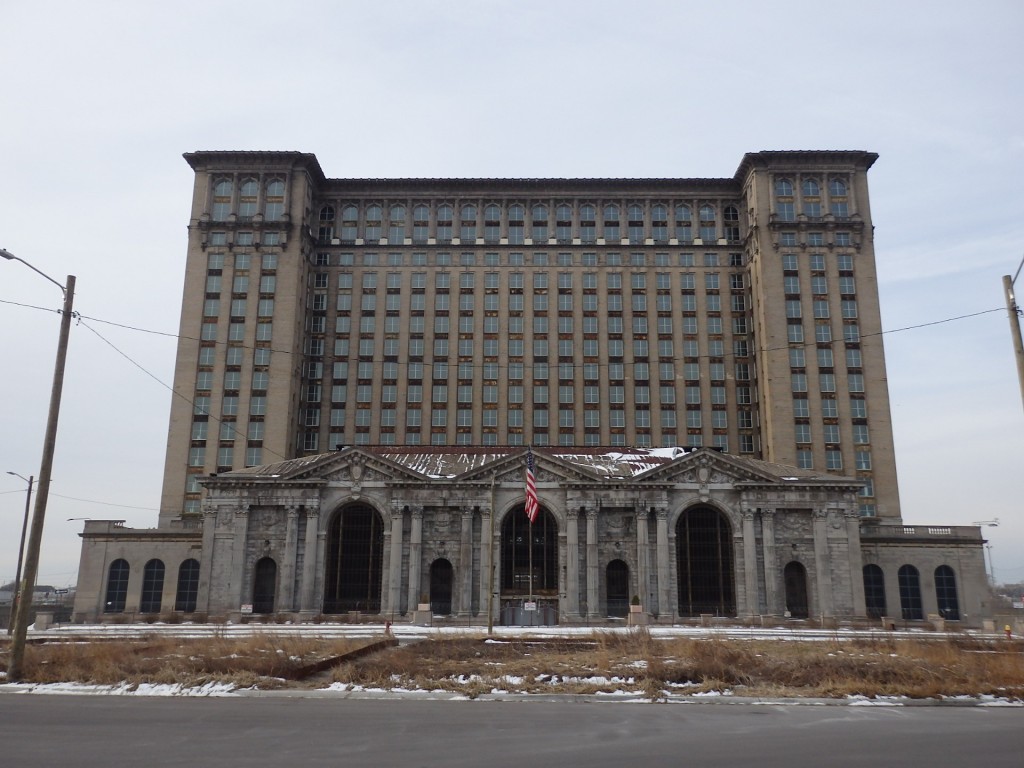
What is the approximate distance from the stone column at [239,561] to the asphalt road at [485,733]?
4288 cm

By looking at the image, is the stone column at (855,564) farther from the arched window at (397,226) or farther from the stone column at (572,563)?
the arched window at (397,226)

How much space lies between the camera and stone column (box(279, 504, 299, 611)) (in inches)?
2322

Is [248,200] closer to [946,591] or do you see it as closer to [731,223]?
[731,223]

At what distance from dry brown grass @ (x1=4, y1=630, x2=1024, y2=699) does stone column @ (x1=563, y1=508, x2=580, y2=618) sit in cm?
3022

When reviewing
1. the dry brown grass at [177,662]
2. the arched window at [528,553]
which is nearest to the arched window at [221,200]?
the arched window at [528,553]

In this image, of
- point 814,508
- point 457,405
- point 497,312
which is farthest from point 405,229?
point 814,508

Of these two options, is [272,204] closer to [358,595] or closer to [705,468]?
[358,595]

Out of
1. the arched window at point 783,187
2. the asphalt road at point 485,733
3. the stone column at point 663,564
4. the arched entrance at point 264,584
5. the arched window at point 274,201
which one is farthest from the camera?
the arched window at point 783,187

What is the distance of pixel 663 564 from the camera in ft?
193

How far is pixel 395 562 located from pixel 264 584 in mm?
10733

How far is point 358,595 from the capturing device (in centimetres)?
5972

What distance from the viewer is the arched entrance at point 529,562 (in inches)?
2276

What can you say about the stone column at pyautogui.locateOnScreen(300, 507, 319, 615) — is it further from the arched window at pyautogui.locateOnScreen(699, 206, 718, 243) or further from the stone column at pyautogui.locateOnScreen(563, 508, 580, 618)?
the arched window at pyautogui.locateOnScreen(699, 206, 718, 243)

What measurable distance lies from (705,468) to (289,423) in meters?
46.8
